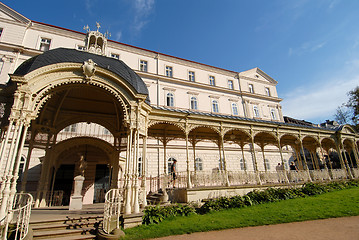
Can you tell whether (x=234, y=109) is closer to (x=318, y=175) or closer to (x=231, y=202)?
(x=318, y=175)

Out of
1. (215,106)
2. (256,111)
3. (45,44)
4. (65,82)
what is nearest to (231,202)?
(65,82)

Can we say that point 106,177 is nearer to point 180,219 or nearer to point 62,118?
point 62,118

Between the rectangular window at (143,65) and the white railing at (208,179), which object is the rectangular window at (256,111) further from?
the white railing at (208,179)

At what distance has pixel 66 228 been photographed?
5.87 metres

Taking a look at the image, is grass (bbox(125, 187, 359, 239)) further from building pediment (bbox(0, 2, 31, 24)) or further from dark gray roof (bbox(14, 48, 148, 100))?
building pediment (bbox(0, 2, 31, 24))

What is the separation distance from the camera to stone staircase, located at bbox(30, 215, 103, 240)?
538 cm

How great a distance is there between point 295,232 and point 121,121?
9.47 metres

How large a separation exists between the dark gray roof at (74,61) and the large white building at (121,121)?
0.15ft

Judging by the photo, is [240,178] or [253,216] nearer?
[253,216]

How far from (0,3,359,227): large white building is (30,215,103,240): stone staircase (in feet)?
4.45

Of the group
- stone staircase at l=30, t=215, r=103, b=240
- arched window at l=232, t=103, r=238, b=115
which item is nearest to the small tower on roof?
stone staircase at l=30, t=215, r=103, b=240

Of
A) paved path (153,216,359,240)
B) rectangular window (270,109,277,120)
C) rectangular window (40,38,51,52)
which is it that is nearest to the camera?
paved path (153,216,359,240)

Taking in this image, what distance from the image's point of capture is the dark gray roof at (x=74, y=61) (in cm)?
712

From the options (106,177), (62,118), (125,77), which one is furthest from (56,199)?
(125,77)
